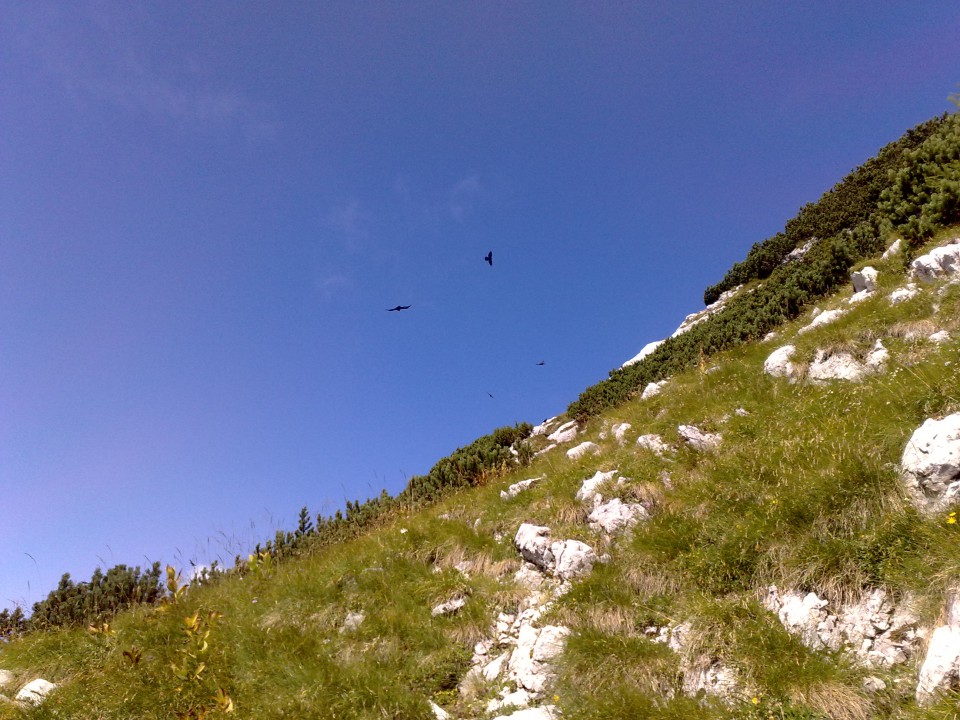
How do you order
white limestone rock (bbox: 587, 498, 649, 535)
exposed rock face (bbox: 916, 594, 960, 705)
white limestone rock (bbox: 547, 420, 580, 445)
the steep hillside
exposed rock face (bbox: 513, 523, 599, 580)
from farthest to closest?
white limestone rock (bbox: 547, 420, 580, 445)
white limestone rock (bbox: 587, 498, 649, 535)
exposed rock face (bbox: 513, 523, 599, 580)
the steep hillside
exposed rock face (bbox: 916, 594, 960, 705)

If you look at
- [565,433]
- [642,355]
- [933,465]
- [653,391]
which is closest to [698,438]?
[933,465]

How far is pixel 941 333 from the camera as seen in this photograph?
8.12 m

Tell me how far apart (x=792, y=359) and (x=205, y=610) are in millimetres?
11363

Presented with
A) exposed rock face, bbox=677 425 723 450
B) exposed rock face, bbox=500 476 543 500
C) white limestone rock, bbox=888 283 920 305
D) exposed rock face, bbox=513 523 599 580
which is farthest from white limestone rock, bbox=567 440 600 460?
white limestone rock, bbox=888 283 920 305

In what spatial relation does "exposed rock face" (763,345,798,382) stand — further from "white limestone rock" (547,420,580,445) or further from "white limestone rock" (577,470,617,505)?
"white limestone rock" (547,420,580,445)

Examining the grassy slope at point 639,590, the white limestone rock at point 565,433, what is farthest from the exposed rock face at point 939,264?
the white limestone rock at point 565,433

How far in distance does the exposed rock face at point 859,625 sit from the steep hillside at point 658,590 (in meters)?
0.02

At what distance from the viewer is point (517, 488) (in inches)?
393

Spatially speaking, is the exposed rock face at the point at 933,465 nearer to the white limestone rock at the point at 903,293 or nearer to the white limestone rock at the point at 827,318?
the white limestone rock at the point at 903,293

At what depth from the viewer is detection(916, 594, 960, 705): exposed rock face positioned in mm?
3551

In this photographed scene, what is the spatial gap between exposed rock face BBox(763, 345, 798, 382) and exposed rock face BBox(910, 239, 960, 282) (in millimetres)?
3400

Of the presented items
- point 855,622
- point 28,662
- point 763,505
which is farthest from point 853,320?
point 28,662

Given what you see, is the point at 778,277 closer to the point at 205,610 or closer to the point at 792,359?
the point at 792,359

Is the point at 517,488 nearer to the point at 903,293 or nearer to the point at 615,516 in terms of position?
the point at 615,516
